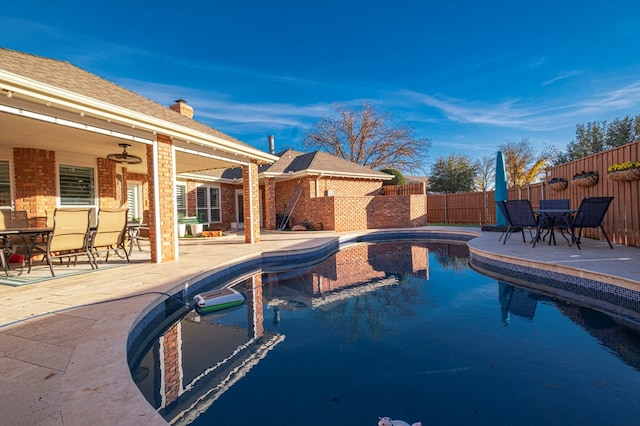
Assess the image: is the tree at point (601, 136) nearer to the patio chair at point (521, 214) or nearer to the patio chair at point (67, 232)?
the patio chair at point (521, 214)

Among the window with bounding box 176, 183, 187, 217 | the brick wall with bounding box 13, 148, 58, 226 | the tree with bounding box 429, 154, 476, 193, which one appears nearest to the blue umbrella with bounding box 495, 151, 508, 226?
the brick wall with bounding box 13, 148, 58, 226

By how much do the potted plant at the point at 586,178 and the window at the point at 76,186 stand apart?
13.4m

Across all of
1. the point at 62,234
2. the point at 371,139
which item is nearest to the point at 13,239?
the point at 62,234

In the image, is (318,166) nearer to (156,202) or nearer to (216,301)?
(156,202)

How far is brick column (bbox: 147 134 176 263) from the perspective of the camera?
621 centimetres

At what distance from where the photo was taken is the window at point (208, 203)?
593 inches

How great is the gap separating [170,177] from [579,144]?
29961 millimetres

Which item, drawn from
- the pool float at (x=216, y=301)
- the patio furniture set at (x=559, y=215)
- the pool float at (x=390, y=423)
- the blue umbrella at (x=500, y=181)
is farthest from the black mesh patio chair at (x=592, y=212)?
the pool float at (x=216, y=301)

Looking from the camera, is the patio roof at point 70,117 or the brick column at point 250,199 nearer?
the patio roof at point 70,117

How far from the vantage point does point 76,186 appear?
7.91 m

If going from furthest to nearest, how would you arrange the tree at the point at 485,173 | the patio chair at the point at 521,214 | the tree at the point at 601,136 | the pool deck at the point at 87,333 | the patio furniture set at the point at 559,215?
the tree at the point at 485,173 → the tree at the point at 601,136 → the patio chair at the point at 521,214 → the patio furniture set at the point at 559,215 → the pool deck at the point at 87,333

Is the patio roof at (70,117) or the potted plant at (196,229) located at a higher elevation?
the patio roof at (70,117)

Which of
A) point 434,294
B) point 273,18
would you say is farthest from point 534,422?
point 273,18

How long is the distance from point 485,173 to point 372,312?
3382 cm
